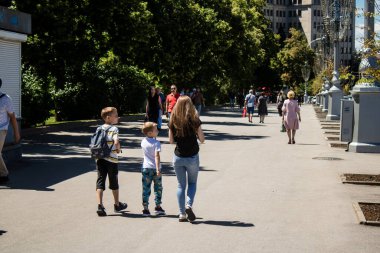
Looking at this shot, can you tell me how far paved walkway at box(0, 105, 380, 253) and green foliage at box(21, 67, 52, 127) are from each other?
9499 mm

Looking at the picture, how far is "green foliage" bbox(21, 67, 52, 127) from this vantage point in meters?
28.5

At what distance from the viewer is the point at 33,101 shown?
2917cm

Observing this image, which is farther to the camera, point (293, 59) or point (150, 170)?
point (293, 59)

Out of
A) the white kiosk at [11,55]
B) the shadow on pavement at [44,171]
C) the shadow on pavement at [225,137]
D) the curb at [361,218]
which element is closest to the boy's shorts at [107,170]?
the shadow on pavement at [44,171]

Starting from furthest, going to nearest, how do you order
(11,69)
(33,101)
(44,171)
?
(33,101)
(11,69)
(44,171)

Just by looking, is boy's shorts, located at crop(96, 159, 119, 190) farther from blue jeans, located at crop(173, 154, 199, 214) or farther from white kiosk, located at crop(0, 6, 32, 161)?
white kiosk, located at crop(0, 6, 32, 161)

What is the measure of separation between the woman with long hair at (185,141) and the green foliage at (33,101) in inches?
751

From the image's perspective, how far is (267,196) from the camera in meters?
11.9

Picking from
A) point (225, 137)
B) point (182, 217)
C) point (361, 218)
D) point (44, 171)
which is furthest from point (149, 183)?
point (225, 137)

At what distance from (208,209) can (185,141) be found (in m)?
1.37

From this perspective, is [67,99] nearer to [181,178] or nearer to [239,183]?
[239,183]

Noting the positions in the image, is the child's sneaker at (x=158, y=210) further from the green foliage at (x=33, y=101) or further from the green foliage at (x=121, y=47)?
the green foliage at (x=121, y=47)

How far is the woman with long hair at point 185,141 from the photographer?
9383mm

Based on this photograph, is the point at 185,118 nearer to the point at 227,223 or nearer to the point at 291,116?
the point at 227,223
